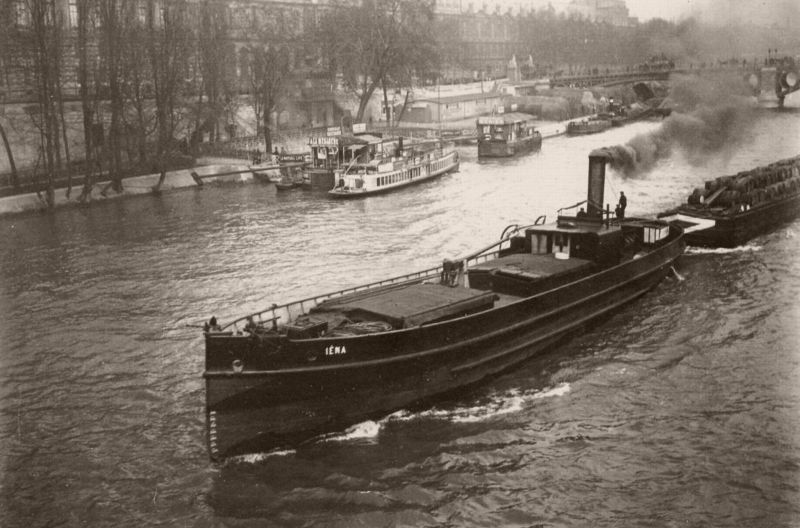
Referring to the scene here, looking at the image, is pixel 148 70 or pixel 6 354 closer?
pixel 6 354

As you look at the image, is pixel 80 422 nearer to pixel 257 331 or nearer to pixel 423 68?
pixel 257 331

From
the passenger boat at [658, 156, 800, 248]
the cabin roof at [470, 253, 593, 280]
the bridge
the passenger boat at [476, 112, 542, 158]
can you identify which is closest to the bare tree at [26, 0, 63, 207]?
the cabin roof at [470, 253, 593, 280]

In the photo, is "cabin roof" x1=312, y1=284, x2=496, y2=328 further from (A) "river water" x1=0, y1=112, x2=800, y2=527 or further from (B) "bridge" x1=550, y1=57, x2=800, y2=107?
(B) "bridge" x1=550, y1=57, x2=800, y2=107

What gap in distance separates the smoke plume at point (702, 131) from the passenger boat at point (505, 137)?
15.4 m

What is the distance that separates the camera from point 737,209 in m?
37.7

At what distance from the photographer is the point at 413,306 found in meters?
20.6

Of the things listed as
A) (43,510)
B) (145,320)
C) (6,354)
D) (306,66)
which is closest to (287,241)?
(145,320)

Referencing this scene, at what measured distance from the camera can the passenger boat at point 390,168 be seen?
53.6 meters

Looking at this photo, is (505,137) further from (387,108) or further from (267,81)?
(267,81)

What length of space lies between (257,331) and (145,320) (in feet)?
36.8

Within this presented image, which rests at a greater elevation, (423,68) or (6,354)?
(423,68)

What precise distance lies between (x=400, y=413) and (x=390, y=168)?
38072mm

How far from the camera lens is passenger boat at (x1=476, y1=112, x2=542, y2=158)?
73.2 m

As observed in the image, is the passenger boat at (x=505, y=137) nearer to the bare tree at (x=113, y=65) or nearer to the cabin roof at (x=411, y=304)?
the bare tree at (x=113, y=65)
